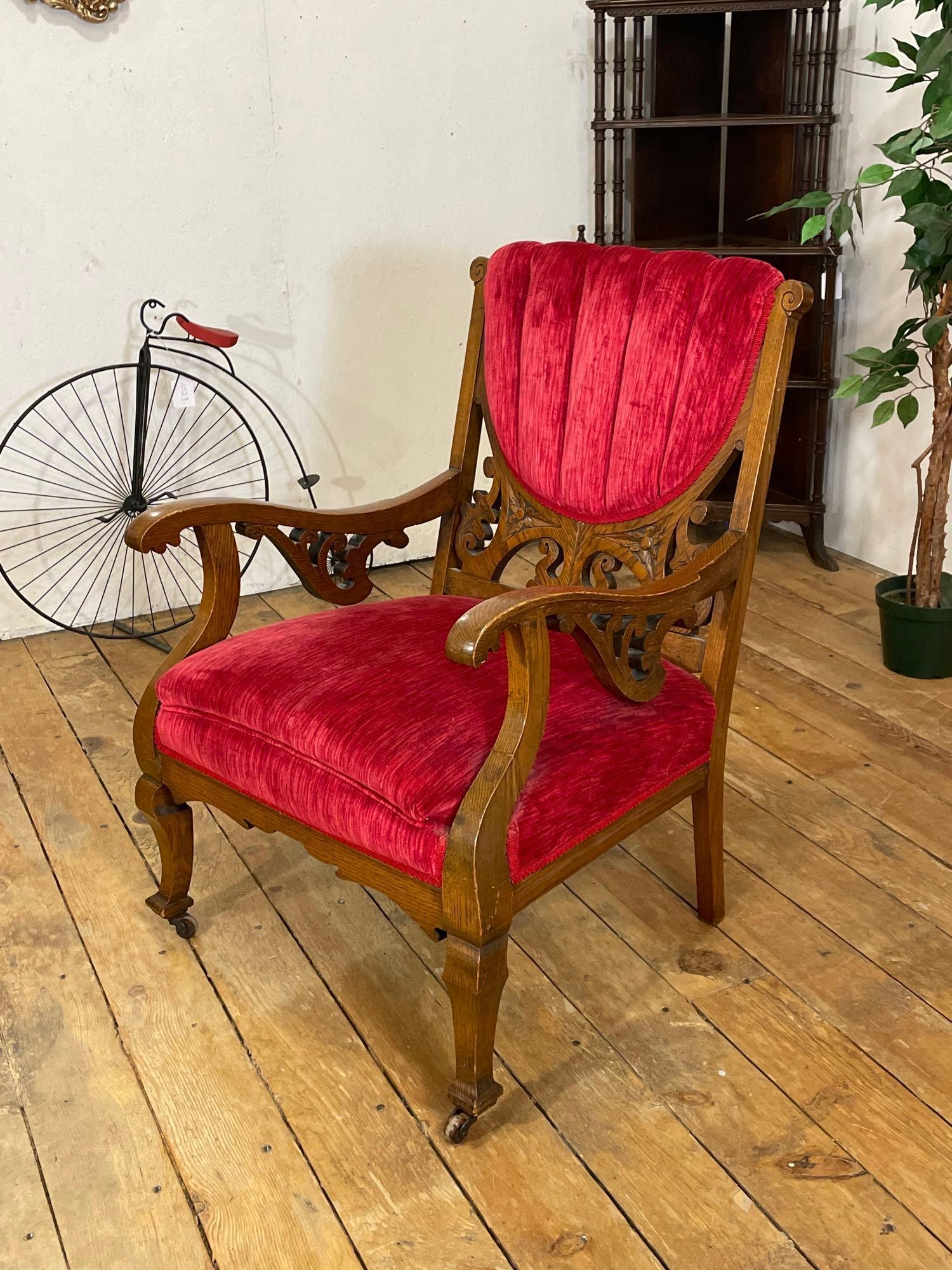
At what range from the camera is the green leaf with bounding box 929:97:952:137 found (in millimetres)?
2334

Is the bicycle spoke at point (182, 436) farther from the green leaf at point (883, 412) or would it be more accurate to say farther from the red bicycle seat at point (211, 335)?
the green leaf at point (883, 412)

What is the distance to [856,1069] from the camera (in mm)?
1725

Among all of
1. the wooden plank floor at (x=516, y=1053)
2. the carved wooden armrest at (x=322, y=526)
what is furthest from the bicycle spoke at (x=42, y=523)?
the carved wooden armrest at (x=322, y=526)

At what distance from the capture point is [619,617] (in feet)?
5.27

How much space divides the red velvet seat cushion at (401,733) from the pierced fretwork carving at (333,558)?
11 cm

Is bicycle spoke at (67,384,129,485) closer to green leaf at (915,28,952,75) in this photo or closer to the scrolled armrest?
the scrolled armrest

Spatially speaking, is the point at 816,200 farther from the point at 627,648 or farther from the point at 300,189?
the point at 627,648

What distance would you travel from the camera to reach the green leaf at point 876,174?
248 centimetres

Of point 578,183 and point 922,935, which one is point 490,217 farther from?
point 922,935

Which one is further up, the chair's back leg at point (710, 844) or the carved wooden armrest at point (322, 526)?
the carved wooden armrest at point (322, 526)

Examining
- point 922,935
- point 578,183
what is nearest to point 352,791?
point 922,935

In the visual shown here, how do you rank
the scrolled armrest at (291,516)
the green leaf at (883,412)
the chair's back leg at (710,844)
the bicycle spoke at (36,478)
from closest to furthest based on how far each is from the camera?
the scrolled armrest at (291,516)
the chair's back leg at (710,844)
the green leaf at (883,412)
the bicycle spoke at (36,478)

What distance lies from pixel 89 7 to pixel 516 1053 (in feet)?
8.37

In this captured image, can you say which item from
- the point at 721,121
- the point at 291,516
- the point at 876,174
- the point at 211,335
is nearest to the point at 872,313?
the point at 721,121
